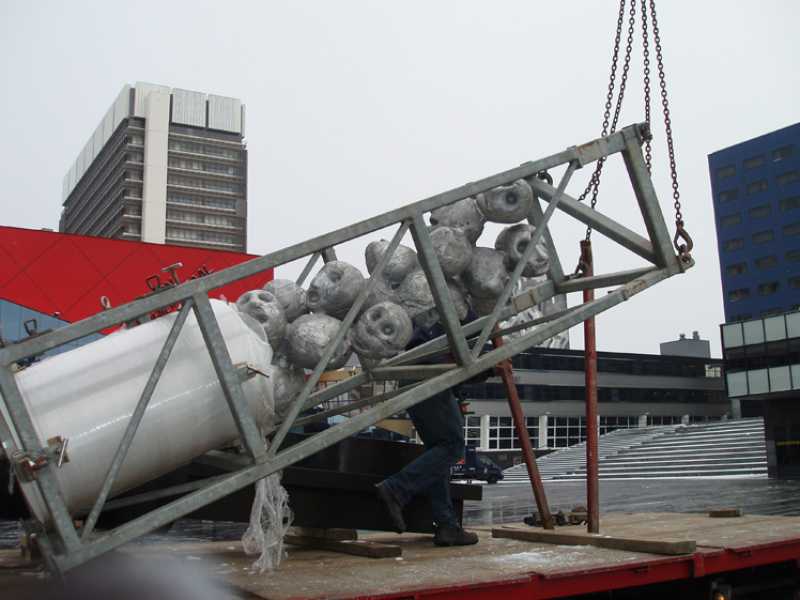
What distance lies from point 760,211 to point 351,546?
61806 mm

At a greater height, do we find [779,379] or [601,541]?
[779,379]

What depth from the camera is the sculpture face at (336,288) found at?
445cm

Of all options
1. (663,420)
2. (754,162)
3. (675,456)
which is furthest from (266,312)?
(663,420)

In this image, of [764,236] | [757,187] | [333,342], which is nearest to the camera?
[333,342]

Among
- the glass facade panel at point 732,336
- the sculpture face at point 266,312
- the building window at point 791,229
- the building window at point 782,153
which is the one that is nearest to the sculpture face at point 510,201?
the sculpture face at point 266,312

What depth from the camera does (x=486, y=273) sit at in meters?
4.90

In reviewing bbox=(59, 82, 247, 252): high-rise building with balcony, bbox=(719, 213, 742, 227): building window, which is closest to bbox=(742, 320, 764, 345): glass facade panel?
bbox=(719, 213, 742, 227): building window

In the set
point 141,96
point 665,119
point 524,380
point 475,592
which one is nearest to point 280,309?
point 475,592

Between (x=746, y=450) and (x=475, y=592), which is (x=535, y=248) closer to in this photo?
(x=475, y=592)

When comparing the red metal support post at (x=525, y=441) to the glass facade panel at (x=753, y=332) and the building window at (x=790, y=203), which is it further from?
the building window at (x=790, y=203)

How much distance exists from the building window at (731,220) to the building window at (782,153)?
16.3 ft

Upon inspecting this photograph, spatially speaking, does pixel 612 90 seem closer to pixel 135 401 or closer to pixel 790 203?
pixel 135 401

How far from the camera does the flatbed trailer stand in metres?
3.29

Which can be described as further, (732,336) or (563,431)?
(563,431)
